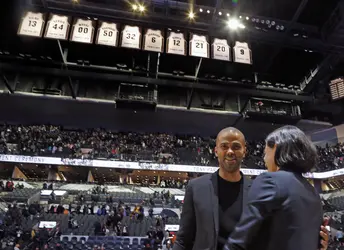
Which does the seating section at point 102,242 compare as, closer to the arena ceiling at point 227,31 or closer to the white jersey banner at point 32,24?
the white jersey banner at point 32,24

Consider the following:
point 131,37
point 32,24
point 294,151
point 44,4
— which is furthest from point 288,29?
point 294,151

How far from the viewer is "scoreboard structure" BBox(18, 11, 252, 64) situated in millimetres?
14062

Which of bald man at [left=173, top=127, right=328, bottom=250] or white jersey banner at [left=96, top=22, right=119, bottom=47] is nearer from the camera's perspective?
bald man at [left=173, top=127, right=328, bottom=250]

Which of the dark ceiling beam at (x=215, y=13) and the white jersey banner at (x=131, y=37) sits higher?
the dark ceiling beam at (x=215, y=13)

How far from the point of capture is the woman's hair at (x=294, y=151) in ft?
5.03

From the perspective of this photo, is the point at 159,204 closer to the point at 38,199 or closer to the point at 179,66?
the point at 38,199

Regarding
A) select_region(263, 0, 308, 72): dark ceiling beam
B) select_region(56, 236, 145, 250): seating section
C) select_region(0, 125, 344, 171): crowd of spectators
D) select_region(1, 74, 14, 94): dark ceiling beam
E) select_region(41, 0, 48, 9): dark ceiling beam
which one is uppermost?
select_region(263, 0, 308, 72): dark ceiling beam

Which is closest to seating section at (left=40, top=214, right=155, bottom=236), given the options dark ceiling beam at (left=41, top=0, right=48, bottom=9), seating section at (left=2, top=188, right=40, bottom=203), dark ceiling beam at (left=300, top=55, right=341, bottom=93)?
seating section at (left=2, top=188, right=40, bottom=203)

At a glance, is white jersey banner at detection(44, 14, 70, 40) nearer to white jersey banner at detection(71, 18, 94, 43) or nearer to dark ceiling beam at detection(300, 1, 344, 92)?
white jersey banner at detection(71, 18, 94, 43)

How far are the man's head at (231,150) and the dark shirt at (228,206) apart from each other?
0.10 metres

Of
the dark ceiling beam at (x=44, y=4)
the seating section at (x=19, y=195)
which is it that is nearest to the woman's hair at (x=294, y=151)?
the seating section at (x=19, y=195)

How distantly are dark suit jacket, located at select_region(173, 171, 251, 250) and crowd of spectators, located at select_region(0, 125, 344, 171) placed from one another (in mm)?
20242

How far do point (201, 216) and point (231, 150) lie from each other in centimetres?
49

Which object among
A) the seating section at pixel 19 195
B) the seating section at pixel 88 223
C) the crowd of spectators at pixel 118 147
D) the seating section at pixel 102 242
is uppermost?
the crowd of spectators at pixel 118 147
